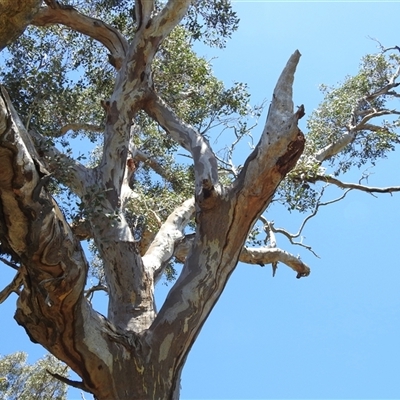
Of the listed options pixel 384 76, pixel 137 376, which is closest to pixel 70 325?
pixel 137 376

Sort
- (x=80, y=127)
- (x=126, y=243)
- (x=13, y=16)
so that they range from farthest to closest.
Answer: (x=80, y=127), (x=126, y=243), (x=13, y=16)

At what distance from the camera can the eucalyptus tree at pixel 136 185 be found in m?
3.56

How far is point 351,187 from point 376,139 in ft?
8.35

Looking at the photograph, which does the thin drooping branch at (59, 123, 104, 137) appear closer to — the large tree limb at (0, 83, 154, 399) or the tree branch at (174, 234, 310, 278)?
the tree branch at (174, 234, 310, 278)

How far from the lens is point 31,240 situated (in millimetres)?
3330

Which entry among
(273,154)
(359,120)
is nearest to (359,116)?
(359,120)

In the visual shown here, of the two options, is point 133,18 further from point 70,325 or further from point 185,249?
point 70,325

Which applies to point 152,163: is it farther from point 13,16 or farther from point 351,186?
point 13,16

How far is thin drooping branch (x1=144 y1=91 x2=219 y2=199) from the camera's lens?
4.82m

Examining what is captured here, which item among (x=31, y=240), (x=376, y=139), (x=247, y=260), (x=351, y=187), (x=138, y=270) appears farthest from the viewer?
(x=376, y=139)

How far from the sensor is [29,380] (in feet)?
43.9

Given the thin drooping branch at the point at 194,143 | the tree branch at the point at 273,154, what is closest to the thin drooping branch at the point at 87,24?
the thin drooping branch at the point at 194,143

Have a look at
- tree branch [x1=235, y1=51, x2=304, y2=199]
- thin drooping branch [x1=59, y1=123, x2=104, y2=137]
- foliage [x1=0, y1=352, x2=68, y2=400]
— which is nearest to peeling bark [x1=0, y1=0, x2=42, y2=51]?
tree branch [x1=235, y1=51, x2=304, y2=199]

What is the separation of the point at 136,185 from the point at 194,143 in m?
4.59
